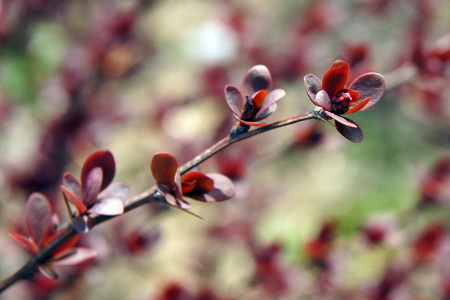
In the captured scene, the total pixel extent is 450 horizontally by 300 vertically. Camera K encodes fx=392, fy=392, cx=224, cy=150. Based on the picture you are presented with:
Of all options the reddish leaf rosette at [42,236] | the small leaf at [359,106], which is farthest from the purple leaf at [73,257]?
the small leaf at [359,106]

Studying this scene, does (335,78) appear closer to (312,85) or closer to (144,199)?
(312,85)

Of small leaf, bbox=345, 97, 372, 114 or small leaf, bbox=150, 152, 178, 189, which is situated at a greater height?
small leaf, bbox=345, 97, 372, 114

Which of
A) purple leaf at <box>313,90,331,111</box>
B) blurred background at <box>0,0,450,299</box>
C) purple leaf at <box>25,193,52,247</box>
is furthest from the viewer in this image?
blurred background at <box>0,0,450,299</box>

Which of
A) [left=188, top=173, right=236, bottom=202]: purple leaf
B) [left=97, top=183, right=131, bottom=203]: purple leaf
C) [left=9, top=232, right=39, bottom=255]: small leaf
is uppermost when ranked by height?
[left=97, top=183, right=131, bottom=203]: purple leaf

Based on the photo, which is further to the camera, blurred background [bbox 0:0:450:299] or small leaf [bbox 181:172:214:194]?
blurred background [bbox 0:0:450:299]

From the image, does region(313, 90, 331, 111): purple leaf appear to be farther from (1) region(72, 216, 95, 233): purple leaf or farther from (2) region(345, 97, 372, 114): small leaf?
(1) region(72, 216, 95, 233): purple leaf

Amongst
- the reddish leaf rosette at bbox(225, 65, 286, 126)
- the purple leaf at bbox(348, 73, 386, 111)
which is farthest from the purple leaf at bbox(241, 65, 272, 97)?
the purple leaf at bbox(348, 73, 386, 111)

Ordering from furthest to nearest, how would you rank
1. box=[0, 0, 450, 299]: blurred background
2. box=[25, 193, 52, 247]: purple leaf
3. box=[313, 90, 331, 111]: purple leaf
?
box=[0, 0, 450, 299]: blurred background < box=[25, 193, 52, 247]: purple leaf < box=[313, 90, 331, 111]: purple leaf

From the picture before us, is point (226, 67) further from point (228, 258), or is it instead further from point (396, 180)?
point (396, 180)
